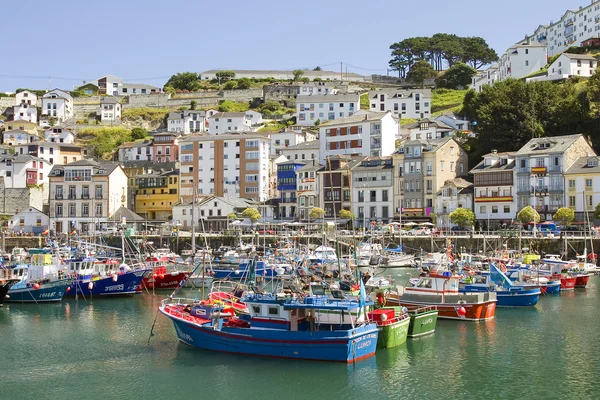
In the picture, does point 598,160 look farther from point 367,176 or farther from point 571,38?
point 571,38

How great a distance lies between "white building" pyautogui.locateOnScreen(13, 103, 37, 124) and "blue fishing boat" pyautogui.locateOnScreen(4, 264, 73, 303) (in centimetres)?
9274

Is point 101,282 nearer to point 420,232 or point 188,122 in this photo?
point 420,232

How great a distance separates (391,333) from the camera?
30.6 metres

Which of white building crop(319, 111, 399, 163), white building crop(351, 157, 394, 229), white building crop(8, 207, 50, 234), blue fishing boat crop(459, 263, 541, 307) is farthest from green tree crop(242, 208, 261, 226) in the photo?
blue fishing boat crop(459, 263, 541, 307)

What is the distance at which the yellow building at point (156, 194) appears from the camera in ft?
327

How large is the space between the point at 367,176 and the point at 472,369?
57.2 metres

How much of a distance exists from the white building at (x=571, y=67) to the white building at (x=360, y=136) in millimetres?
25670

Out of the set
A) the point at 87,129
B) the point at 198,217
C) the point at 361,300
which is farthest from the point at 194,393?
the point at 87,129

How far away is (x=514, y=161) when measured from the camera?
7625 cm

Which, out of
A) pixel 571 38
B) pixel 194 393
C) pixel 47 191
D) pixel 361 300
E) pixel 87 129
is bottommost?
pixel 194 393

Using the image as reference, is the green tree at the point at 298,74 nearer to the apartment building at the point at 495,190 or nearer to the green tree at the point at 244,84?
the green tree at the point at 244,84

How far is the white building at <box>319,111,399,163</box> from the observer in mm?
92750

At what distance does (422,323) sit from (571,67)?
81.6 meters

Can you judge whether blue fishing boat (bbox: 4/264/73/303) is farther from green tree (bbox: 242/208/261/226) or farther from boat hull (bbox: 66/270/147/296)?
green tree (bbox: 242/208/261/226)
